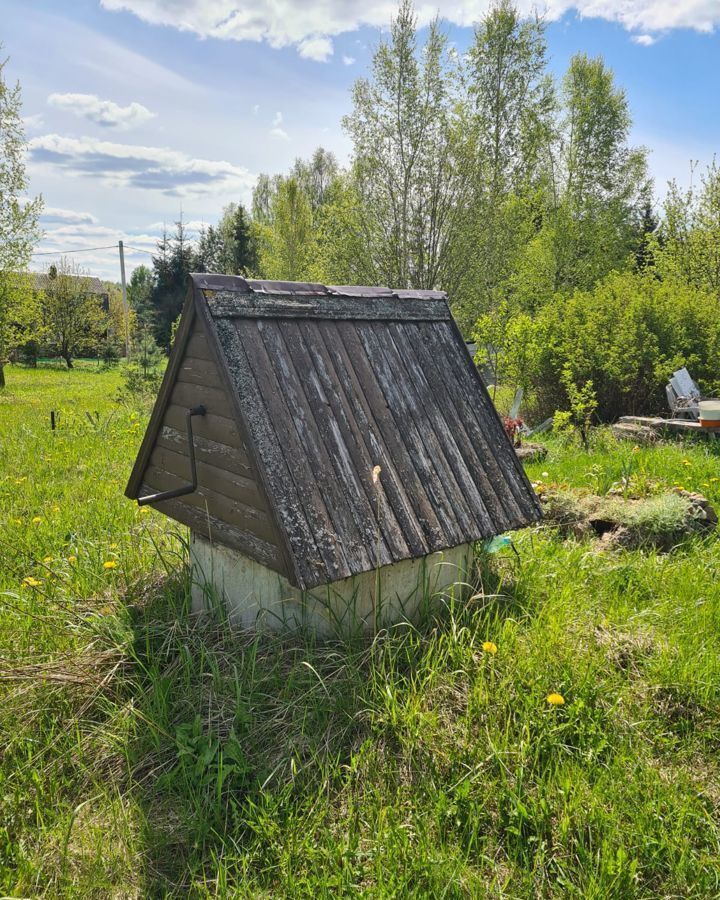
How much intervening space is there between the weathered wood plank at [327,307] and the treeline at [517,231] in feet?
21.2

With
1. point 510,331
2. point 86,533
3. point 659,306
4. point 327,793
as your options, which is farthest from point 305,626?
point 659,306

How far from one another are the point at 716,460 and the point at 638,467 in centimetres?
134

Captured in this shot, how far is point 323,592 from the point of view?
305 centimetres

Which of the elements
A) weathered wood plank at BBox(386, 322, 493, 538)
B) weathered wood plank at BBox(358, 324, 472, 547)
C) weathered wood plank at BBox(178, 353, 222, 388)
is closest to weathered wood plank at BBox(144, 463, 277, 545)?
weathered wood plank at BBox(178, 353, 222, 388)

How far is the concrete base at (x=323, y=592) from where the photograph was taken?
3.09m

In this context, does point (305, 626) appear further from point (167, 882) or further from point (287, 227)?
point (287, 227)

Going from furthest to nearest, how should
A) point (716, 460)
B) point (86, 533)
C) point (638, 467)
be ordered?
1. point (716, 460)
2. point (638, 467)
3. point (86, 533)

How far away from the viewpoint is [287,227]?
2434 cm

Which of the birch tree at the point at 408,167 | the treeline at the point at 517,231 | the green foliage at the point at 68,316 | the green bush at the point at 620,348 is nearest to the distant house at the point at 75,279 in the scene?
the green foliage at the point at 68,316

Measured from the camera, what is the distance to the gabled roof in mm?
2807

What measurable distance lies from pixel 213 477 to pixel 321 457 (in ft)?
2.03

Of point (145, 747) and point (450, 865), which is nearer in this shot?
point (450, 865)

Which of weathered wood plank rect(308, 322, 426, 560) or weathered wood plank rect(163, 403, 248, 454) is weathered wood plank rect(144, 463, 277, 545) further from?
weathered wood plank rect(308, 322, 426, 560)

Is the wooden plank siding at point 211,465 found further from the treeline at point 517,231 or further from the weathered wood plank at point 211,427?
the treeline at point 517,231
